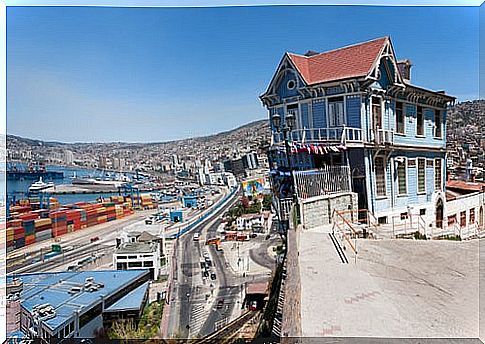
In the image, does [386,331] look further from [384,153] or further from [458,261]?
[384,153]

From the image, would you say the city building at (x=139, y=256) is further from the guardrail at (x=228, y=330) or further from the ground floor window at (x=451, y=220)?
the ground floor window at (x=451, y=220)

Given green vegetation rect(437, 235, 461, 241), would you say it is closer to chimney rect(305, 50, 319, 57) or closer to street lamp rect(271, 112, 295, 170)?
street lamp rect(271, 112, 295, 170)

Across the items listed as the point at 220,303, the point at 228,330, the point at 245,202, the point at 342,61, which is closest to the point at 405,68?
the point at 342,61

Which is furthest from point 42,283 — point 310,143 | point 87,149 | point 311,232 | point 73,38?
point 310,143

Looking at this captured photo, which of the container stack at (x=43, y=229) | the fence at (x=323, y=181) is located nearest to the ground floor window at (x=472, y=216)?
the fence at (x=323, y=181)

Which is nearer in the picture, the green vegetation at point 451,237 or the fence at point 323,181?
the fence at point 323,181

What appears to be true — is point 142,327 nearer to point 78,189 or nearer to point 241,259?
point 241,259
